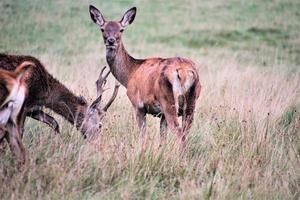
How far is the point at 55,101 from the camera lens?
7.25 meters

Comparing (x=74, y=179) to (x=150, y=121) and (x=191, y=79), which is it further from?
(x=150, y=121)

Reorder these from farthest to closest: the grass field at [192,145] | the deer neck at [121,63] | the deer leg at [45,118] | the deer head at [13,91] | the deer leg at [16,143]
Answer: the deer neck at [121,63], the deer leg at [45,118], the deer leg at [16,143], the grass field at [192,145], the deer head at [13,91]

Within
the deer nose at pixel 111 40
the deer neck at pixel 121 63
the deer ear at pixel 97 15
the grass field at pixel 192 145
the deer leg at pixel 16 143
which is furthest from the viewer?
the deer ear at pixel 97 15

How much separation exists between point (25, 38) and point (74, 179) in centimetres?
1234

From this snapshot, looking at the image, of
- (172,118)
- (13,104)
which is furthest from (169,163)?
(13,104)

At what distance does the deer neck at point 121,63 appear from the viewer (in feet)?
26.6

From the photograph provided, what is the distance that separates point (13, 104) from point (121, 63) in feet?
9.22

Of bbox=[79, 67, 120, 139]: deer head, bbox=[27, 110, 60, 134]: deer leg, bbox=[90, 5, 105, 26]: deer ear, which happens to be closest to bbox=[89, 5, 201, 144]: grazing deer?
bbox=[79, 67, 120, 139]: deer head

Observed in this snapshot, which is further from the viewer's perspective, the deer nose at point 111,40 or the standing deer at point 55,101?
the deer nose at point 111,40

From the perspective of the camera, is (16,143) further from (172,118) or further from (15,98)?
(172,118)

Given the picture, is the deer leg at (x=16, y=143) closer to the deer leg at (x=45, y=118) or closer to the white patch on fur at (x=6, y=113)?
the white patch on fur at (x=6, y=113)

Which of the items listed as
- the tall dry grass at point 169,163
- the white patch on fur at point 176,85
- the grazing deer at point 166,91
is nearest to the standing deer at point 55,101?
the tall dry grass at point 169,163

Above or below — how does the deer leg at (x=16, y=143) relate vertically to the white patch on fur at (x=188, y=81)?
below

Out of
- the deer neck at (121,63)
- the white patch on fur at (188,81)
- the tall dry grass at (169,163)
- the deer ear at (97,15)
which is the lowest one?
the tall dry grass at (169,163)
